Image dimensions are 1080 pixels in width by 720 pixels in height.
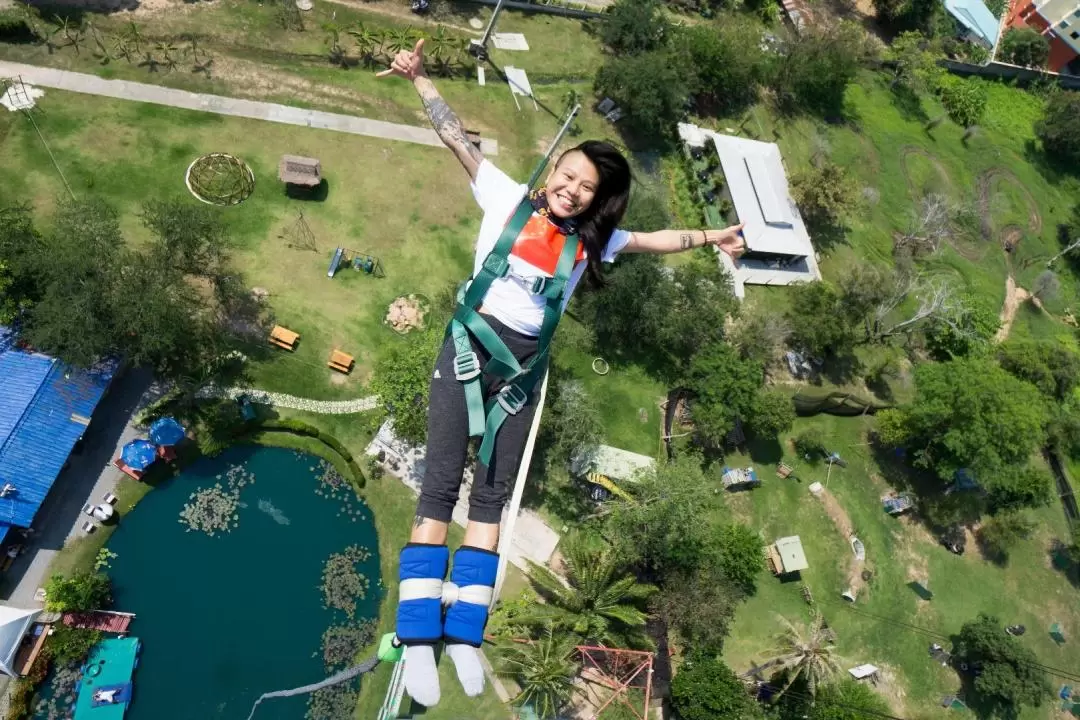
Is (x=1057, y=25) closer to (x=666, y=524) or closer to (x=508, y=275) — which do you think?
(x=666, y=524)

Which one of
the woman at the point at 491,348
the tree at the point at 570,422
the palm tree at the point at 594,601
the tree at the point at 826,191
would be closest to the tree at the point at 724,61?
the tree at the point at 826,191

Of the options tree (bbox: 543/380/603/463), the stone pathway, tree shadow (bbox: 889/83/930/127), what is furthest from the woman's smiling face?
tree shadow (bbox: 889/83/930/127)

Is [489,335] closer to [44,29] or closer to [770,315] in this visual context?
[770,315]

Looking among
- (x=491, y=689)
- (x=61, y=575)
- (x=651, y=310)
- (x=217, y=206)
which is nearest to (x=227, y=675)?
(x=61, y=575)

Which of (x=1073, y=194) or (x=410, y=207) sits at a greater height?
(x=1073, y=194)

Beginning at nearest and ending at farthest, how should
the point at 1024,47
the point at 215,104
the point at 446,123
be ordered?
the point at 446,123 → the point at 215,104 → the point at 1024,47

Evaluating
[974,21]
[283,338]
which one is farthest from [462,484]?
[974,21]

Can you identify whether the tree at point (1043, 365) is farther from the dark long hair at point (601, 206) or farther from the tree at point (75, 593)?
the tree at point (75, 593)
